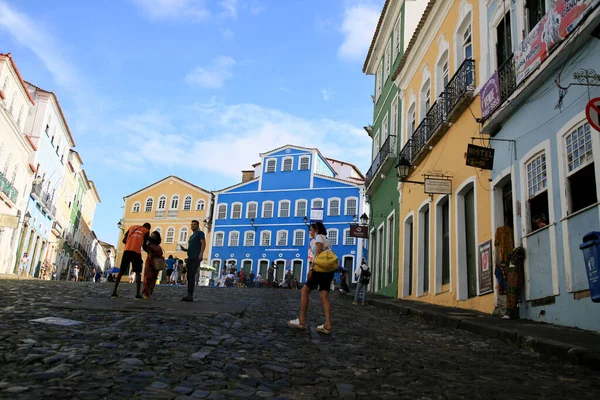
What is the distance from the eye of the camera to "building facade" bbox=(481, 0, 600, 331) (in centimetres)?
839

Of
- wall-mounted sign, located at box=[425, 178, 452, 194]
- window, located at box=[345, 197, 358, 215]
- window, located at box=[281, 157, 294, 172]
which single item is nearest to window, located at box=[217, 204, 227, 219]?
window, located at box=[281, 157, 294, 172]

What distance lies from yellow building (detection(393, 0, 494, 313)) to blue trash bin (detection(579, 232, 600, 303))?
5296 millimetres

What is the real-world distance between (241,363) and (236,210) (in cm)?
4935

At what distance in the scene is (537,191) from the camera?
10.1 meters

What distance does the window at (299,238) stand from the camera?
50094 millimetres

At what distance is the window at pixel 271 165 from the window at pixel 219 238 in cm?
737

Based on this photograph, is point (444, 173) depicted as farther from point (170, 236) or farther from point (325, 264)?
point (170, 236)

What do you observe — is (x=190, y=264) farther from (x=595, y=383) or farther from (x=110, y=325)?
(x=595, y=383)

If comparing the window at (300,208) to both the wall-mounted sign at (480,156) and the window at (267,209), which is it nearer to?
the window at (267,209)

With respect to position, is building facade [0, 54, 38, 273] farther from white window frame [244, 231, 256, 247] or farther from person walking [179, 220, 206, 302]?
person walking [179, 220, 206, 302]

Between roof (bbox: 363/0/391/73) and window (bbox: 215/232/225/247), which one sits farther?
window (bbox: 215/232/225/247)

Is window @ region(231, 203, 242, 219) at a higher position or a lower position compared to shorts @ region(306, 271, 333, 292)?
higher

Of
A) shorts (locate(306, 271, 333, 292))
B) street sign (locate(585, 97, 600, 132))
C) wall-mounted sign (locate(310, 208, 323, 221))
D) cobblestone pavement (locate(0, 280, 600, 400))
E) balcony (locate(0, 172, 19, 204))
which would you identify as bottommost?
cobblestone pavement (locate(0, 280, 600, 400))

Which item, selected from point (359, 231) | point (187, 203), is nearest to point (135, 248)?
point (359, 231)
